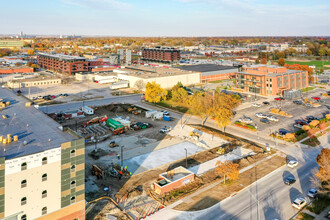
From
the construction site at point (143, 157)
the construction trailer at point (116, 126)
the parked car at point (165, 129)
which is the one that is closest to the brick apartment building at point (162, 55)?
the construction site at point (143, 157)

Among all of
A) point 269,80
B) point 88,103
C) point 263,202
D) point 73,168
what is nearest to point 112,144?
point 73,168

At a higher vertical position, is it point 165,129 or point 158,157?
point 165,129

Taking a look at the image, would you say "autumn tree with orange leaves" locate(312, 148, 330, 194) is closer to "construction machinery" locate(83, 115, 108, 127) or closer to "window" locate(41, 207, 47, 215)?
"window" locate(41, 207, 47, 215)

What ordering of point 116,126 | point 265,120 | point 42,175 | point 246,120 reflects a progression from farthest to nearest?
1. point 265,120
2. point 246,120
3. point 116,126
4. point 42,175

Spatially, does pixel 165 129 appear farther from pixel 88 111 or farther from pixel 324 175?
pixel 324 175

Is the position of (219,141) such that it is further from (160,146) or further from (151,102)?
(151,102)

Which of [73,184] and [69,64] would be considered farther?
[69,64]

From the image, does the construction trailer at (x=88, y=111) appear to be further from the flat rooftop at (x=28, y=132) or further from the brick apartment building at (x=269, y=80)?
the brick apartment building at (x=269, y=80)
